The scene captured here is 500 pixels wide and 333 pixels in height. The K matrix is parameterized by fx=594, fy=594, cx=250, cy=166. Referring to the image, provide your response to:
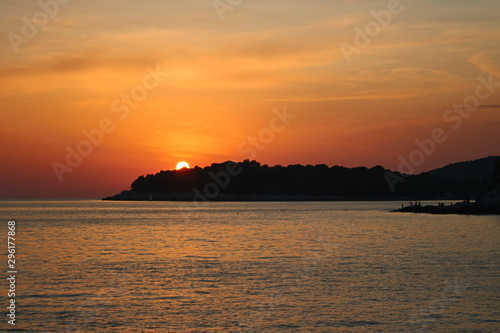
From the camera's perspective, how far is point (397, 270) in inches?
1843

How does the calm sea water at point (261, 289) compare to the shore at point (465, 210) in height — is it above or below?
below

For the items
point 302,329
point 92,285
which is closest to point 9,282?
point 92,285

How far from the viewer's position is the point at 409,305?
33.0 m

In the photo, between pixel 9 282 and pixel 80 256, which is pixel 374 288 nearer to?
pixel 9 282

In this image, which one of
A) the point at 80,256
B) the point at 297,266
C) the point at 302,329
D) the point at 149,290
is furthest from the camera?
the point at 80,256

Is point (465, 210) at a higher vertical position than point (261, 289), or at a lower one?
higher

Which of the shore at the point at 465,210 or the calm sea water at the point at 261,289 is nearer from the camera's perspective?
the calm sea water at the point at 261,289

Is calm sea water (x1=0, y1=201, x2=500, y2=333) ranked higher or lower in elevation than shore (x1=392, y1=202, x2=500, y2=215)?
lower

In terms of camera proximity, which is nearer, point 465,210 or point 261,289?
→ point 261,289

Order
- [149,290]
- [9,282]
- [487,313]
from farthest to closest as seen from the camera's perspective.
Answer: [9,282]
[149,290]
[487,313]

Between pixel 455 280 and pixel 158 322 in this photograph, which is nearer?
pixel 158 322

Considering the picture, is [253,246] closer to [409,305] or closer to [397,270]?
[397,270]

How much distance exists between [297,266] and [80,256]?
23.1 metres

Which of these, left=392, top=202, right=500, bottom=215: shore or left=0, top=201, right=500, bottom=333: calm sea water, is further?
left=392, top=202, right=500, bottom=215: shore
